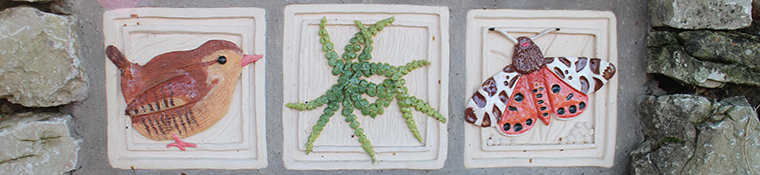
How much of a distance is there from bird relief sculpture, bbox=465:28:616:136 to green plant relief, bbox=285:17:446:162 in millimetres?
240

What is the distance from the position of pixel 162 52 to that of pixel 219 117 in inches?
15.9

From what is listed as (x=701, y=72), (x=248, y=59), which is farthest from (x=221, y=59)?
(x=701, y=72)

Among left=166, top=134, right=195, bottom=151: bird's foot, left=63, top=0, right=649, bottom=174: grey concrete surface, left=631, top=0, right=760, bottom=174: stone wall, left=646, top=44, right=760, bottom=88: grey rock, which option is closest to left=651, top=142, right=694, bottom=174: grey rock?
left=631, top=0, right=760, bottom=174: stone wall

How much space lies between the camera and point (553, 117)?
6.25ft

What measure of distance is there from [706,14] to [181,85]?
7.97ft

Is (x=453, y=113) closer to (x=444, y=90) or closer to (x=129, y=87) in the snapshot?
(x=444, y=90)

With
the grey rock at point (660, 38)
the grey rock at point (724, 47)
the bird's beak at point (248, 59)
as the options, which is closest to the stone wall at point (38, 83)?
the bird's beak at point (248, 59)

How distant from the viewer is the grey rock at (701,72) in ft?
5.78

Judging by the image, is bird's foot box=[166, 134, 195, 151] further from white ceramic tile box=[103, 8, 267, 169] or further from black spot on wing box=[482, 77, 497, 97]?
black spot on wing box=[482, 77, 497, 97]

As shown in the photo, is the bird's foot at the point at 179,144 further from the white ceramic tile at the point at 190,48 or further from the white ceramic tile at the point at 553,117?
the white ceramic tile at the point at 553,117

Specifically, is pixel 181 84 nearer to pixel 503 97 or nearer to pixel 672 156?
pixel 503 97

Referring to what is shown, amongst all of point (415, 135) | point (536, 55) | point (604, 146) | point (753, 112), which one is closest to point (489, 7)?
point (536, 55)

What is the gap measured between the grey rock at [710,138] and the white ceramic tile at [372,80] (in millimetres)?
1074

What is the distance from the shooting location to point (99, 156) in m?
1.87
